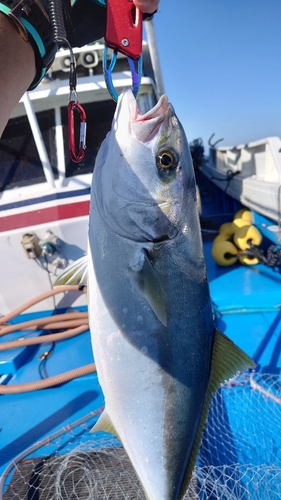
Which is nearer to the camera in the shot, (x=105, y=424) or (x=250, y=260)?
(x=105, y=424)

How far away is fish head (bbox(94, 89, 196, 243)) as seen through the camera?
3.56 feet

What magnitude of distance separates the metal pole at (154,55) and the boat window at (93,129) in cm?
104

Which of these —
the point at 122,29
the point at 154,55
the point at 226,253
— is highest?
the point at 154,55

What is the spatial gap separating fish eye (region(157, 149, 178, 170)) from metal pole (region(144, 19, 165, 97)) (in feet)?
14.0

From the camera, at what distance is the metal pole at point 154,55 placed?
450cm

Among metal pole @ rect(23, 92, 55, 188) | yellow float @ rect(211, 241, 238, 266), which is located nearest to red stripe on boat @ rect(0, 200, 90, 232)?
metal pole @ rect(23, 92, 55, 188)

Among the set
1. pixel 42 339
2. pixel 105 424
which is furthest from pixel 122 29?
pixel 42 339

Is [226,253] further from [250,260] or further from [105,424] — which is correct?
[105,424]

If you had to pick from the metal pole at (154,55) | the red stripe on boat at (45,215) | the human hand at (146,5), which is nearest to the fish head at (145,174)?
the human hand at (146,5)

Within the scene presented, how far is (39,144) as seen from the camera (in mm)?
4516

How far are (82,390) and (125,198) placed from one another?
2453mm

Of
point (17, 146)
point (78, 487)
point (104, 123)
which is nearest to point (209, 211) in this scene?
point (104, 123)

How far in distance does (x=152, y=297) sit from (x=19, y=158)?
431 centimetres

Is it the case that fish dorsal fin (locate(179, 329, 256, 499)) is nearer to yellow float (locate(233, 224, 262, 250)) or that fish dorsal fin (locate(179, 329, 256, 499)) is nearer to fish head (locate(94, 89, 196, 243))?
fish head (locate(94, 89, 196, 243))
